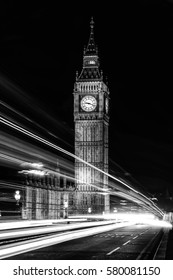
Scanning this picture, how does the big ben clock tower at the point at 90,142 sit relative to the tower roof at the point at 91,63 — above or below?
below

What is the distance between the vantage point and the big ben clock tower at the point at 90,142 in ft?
454

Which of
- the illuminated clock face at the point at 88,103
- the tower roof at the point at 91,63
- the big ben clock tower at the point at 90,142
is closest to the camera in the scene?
the big ben clock tower at the point at 90,142

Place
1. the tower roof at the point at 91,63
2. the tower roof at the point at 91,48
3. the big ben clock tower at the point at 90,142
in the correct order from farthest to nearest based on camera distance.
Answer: the tower roof at the point at 91,48 < the tower roof at the point at 91,63 < the big ben clock tower at the point at 90,142

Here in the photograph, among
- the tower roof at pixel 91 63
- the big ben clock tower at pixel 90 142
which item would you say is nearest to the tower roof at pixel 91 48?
the tower roof at pixel 91 63

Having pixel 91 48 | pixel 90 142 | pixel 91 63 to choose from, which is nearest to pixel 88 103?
pixel 90 142

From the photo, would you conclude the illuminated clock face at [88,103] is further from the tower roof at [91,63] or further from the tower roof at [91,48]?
the tower roof at [91,48]

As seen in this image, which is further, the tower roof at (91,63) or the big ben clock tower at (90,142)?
the tower roof at (91,63)

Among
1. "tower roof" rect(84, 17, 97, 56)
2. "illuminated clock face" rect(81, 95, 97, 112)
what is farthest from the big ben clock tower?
"tower roof" rect(84, 17, 97, 56)

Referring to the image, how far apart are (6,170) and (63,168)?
246 ft

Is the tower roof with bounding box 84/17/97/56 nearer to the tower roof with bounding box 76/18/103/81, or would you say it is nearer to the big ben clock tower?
the tower roof with bounding box 76/18/103/81

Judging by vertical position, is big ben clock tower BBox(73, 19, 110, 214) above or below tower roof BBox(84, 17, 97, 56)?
below

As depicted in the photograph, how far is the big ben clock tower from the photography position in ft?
454
